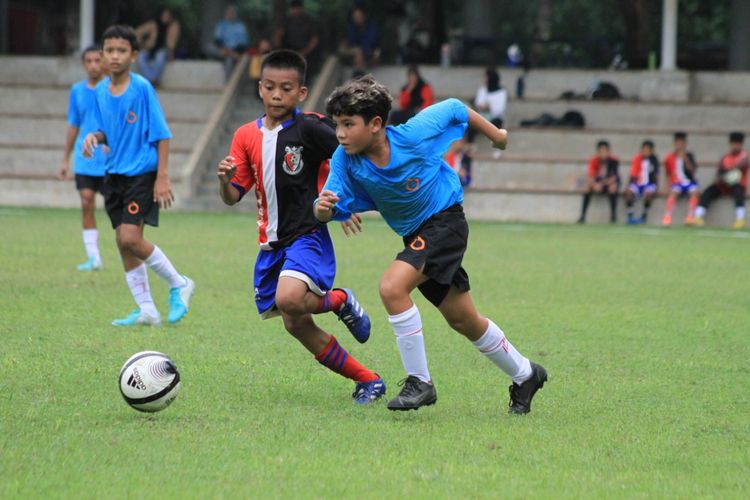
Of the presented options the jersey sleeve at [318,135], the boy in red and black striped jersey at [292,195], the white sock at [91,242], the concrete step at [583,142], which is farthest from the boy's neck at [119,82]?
the concrete step at [583,142]

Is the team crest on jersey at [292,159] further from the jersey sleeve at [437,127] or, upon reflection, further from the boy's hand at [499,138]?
the boy's hand at [499,138]

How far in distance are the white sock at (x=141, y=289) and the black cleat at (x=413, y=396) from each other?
3.38 metres

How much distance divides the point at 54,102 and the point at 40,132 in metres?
1.17

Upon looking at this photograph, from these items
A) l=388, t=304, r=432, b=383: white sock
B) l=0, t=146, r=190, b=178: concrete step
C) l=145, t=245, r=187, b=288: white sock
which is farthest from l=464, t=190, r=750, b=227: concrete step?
l=388, t=304, r=432, b=383: white sock

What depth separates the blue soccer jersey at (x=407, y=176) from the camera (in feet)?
19.6

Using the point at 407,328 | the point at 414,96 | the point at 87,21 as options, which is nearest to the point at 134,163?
the point at 407,328

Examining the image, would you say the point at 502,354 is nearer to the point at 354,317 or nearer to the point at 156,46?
the point at 354,317

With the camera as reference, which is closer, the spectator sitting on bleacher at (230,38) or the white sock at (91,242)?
the white sock at (91,242)

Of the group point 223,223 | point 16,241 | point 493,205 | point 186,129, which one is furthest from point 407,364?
point 186,129

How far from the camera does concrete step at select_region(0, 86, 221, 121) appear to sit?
90.3 ft

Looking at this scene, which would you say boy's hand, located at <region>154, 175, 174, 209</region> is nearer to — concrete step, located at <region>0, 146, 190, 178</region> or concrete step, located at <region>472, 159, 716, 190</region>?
concrete step, located at <region>472, 159, 716, 190</region>

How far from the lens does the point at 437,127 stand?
607 cm

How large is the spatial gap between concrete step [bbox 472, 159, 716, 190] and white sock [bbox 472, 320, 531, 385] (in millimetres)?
18339

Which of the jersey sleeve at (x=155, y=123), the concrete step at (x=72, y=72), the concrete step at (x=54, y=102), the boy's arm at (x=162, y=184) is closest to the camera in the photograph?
the boy's arm at (x=162, y=184)
